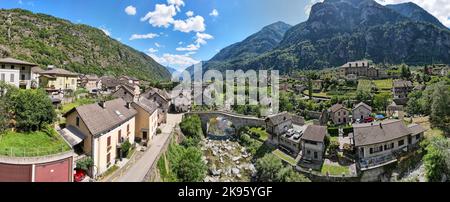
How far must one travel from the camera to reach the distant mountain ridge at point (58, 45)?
48.9m

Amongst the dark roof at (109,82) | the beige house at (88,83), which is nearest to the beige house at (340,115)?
the beige house at (88,83)

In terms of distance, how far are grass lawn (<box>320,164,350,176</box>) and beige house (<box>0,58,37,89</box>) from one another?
22.7 metres

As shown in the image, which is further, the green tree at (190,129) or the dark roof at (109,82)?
the dark roof at (109,82)

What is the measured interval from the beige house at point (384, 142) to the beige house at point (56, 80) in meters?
25.4

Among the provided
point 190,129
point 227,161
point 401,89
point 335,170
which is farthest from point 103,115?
point 401,89

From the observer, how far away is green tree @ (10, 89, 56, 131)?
10656mm

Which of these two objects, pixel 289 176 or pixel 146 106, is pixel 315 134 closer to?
pixel 289 176

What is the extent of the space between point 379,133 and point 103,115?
17.3 meters

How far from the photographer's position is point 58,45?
61.4 meters

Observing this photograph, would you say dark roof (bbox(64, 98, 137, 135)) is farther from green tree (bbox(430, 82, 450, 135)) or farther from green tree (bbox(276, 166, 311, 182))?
green tree (bbox(430, 82, 450, 135))

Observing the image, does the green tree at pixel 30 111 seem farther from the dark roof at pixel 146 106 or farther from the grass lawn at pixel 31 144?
the dark roof at pixel 146 106

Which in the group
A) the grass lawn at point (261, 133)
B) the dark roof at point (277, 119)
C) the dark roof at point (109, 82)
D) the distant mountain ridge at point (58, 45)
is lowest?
the grass lawn at point (261, 133)

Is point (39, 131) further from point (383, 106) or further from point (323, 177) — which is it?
point (383, 106)
